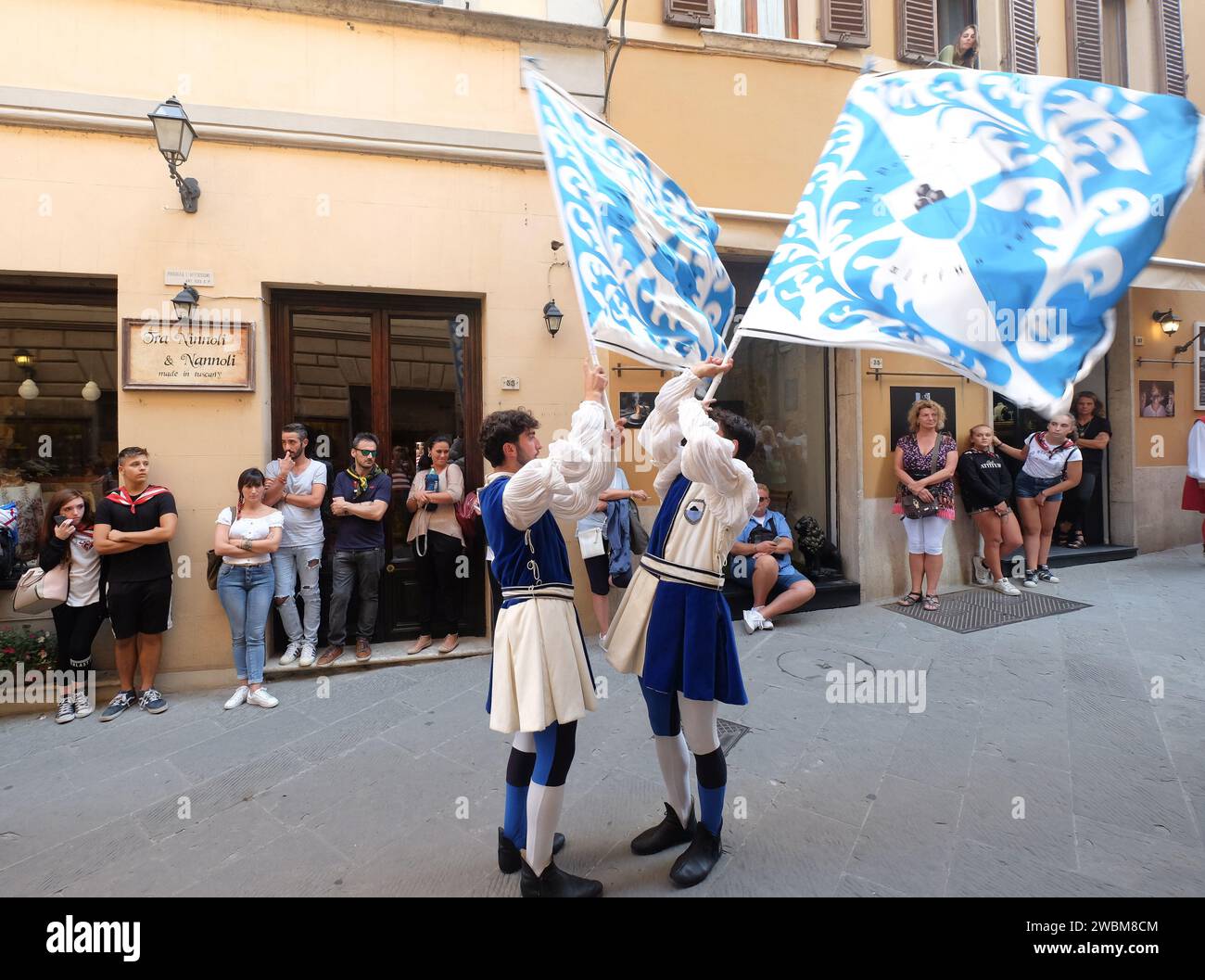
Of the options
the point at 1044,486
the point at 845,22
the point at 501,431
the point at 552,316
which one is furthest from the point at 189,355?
the point at 1044,486

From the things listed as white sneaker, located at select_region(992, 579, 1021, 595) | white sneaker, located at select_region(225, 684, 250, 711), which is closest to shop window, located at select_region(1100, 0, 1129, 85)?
white sneaker, located at select_region(992, 579, 1021, 595)

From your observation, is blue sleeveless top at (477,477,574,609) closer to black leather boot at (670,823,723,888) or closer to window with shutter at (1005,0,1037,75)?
black leather boot at (670,823,723,888)

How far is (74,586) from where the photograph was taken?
4.64m

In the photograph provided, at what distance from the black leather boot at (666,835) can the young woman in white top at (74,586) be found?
4.51m

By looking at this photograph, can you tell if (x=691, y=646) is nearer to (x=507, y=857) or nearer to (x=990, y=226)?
(x=507, y=857)

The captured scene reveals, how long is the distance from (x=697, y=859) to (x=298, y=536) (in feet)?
14.0

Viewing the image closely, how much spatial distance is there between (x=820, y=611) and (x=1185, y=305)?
25.4ft

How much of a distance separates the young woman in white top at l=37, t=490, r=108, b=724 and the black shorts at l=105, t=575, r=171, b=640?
0.15 metres

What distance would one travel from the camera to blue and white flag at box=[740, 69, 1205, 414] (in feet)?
6.31

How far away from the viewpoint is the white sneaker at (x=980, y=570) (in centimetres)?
735

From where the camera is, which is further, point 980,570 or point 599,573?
point 980,570

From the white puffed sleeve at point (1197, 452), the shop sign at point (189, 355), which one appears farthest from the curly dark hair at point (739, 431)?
the white puffed sleeve at point (1197, 452)

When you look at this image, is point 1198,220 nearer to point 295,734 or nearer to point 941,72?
point 941,72

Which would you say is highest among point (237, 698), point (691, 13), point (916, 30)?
point (916, 30)
